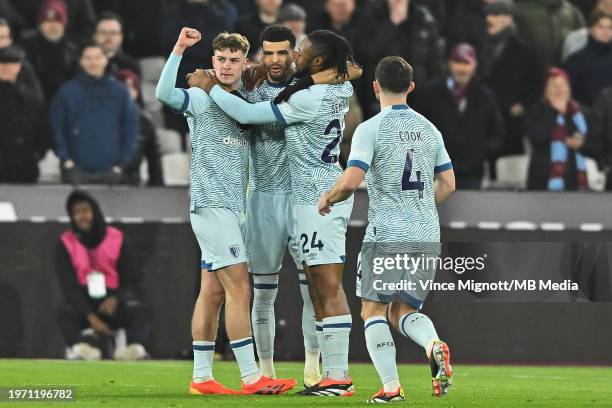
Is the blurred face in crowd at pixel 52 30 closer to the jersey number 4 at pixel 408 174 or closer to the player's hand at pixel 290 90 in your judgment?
the player's hand at pixel 290 90

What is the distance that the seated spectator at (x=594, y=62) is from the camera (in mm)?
17250

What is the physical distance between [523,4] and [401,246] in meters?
9.60

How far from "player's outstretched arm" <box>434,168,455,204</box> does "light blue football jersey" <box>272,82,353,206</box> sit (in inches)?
29.1

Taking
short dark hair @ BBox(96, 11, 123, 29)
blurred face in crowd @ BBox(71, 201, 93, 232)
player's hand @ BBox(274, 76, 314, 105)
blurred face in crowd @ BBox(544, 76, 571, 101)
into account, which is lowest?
blurred face in crowd @ BBox(71, 201, 93, 232)

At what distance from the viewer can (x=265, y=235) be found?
10.1 metres

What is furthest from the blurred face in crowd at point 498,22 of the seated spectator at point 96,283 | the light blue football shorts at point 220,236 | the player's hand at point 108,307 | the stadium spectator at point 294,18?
the light blue football shorts at point 220,236

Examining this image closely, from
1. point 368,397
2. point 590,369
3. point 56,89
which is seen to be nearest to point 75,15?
point 56,89

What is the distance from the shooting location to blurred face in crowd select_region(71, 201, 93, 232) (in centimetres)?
1416

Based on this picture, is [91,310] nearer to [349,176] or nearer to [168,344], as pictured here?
[168,344]

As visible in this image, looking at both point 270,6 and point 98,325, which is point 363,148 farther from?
point 270,6

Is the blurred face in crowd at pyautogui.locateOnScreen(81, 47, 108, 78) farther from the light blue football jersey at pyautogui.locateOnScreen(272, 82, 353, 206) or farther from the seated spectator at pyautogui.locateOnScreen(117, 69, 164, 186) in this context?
the light blue football jersey at pyautogui.locateOnScreen(272, 82, 353, 206)

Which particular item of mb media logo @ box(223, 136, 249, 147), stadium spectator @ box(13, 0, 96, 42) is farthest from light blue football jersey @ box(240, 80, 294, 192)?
stadium spectator @ box(13, 0, 96, 42)

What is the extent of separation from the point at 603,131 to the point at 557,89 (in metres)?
0.79

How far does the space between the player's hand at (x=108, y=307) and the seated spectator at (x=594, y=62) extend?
6.33 meters
